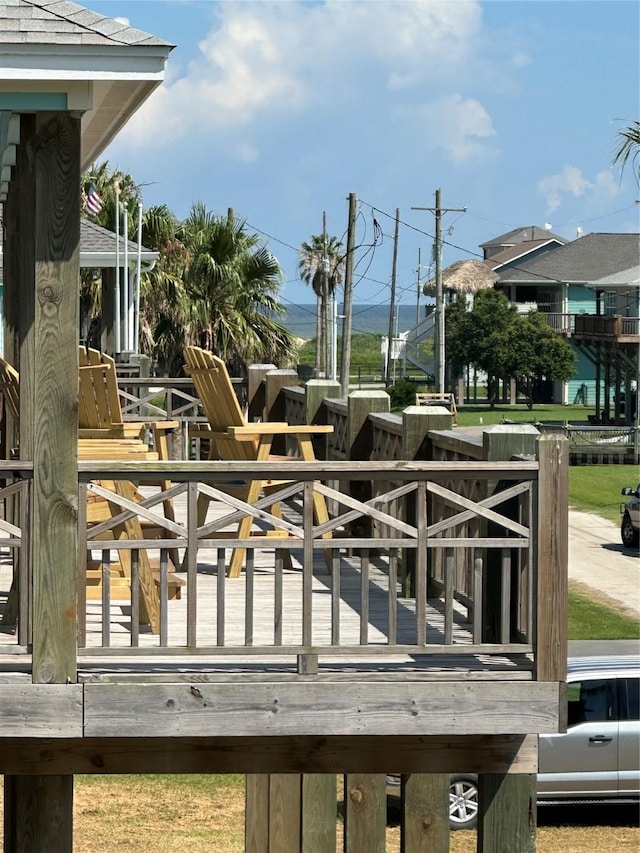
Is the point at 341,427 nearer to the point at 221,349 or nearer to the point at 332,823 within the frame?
the point at 332,823

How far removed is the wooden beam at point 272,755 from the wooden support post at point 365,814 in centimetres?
162

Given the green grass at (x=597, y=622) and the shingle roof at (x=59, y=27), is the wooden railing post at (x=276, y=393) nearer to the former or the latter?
the shingle roof at (x=59, y=27)

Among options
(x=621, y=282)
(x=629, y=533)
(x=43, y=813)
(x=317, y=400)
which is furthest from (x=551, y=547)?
(x=621, y=282)

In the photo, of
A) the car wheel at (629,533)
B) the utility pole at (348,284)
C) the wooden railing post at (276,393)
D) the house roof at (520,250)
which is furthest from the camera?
the house roof at (520,250)

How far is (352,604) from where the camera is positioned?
7.44m

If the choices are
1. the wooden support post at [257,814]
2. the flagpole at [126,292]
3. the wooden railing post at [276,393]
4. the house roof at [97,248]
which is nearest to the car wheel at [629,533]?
the flagpole at [126,292]

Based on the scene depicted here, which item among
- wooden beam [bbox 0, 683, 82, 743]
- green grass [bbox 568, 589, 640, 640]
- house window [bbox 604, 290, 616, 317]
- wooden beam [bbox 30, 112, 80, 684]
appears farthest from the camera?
house window [bbox 604, 290, 616, 317]

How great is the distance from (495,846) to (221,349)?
38.8m

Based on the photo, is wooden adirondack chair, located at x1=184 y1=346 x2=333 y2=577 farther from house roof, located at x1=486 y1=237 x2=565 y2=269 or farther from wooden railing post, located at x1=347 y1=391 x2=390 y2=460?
house roof, located at x1=486 y1=237 x2=565 y2=269

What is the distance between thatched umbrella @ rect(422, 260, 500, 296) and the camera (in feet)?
266

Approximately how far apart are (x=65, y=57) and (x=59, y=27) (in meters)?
0.15

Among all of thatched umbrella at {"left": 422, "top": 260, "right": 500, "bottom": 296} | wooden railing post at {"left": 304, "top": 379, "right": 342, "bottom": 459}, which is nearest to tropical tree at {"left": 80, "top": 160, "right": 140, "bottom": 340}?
wooden railing post at {"left": 304, "top": 379, "right": 342, "bottom": 459}

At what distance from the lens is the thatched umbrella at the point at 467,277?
266ft

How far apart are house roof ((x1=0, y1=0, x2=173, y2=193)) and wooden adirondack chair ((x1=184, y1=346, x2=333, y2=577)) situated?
8.70 feet
